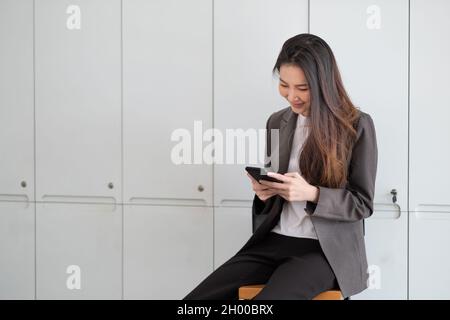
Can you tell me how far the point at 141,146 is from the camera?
2756 mm

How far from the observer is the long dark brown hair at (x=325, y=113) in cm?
186

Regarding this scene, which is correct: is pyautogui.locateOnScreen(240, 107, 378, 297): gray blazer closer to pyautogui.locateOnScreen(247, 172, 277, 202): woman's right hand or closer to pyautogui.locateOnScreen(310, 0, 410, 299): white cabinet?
pyautogui.locateOnScreen(247, 172, 277, 202): woman's right hand

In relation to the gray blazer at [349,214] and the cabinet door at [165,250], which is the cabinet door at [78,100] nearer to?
the cabinet door at [165,250]

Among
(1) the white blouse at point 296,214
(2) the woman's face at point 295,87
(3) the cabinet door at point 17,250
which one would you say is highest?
(2) the woman's face at point 295,87

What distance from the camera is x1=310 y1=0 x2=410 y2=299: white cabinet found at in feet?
8.13

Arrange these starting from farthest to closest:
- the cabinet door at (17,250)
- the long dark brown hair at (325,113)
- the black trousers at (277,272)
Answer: the cabinet door at (17,250) → the long dark brown hair at (325,113) → the black trousers at (277,272)

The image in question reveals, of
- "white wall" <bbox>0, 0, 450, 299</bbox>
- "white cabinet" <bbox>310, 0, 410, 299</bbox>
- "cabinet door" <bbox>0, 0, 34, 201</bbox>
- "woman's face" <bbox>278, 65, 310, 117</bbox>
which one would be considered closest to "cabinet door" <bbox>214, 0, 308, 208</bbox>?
"white wall" <bbox>0, 0, 450, 299</bbox>

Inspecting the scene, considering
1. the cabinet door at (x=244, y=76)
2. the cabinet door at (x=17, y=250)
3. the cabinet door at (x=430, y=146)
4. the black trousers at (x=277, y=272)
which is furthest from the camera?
the cabinet door at (x=17, y=250)

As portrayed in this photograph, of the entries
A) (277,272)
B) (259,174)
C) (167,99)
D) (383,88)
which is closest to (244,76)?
(167,99)

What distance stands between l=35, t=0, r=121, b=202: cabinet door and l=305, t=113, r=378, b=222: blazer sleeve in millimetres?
1294

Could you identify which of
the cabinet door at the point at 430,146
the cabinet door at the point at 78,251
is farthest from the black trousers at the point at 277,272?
the cabinet door at the point at 78,251

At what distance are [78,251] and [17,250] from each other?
14.3 inches

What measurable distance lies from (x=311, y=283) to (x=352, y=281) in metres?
0.17
